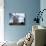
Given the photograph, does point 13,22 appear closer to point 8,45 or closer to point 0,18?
point 0,18

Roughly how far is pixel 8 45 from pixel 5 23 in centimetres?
200

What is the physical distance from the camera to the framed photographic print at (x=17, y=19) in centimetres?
552

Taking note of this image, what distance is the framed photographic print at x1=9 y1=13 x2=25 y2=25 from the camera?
5.52 m

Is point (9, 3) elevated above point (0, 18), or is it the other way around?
point (9, 3)

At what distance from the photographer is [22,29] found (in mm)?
5570

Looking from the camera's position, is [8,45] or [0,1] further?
[0,1]

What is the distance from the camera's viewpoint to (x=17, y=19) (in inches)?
218

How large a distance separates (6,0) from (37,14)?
4.66 ft

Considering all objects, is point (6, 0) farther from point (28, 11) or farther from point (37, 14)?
point (37, 14)

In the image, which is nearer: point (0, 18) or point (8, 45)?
point (8, 45)

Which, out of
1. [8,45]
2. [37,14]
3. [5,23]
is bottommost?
[8,45]

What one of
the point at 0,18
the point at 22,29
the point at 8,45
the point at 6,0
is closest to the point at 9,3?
the point at 6,0

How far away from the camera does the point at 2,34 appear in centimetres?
553

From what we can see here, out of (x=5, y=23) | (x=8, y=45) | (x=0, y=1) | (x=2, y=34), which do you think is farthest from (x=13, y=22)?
(x=8, y=45)
